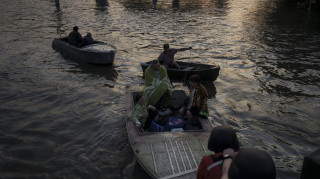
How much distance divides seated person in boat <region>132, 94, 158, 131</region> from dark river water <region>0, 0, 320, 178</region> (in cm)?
99

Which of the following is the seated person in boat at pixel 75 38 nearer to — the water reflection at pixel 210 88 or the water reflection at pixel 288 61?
the water reflection at pixel 210 88

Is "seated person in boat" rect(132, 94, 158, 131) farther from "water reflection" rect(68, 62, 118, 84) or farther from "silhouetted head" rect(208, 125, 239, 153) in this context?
"water reflection" rect(68, 62, 118, 84)

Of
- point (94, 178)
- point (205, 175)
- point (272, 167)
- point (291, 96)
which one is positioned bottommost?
point (94, 178)

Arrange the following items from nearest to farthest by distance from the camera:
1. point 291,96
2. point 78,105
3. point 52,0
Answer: point 78,105 < point 291,96 < point 52,0

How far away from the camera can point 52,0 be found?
4362 centimetres

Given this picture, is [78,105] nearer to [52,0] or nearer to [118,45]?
[118,45]

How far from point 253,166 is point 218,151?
96cm

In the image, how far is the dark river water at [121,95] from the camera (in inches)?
287

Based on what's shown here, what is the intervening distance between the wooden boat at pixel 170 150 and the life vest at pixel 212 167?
5.11 ft

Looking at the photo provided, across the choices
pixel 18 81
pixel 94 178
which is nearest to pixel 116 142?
pixel 94 178

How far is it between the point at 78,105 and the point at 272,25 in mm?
23135

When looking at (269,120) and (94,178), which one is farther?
(269,120)

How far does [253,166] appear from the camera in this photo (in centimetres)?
230

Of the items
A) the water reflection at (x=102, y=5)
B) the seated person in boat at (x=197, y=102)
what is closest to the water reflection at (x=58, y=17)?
the water reflection at (x=102, y=5)
